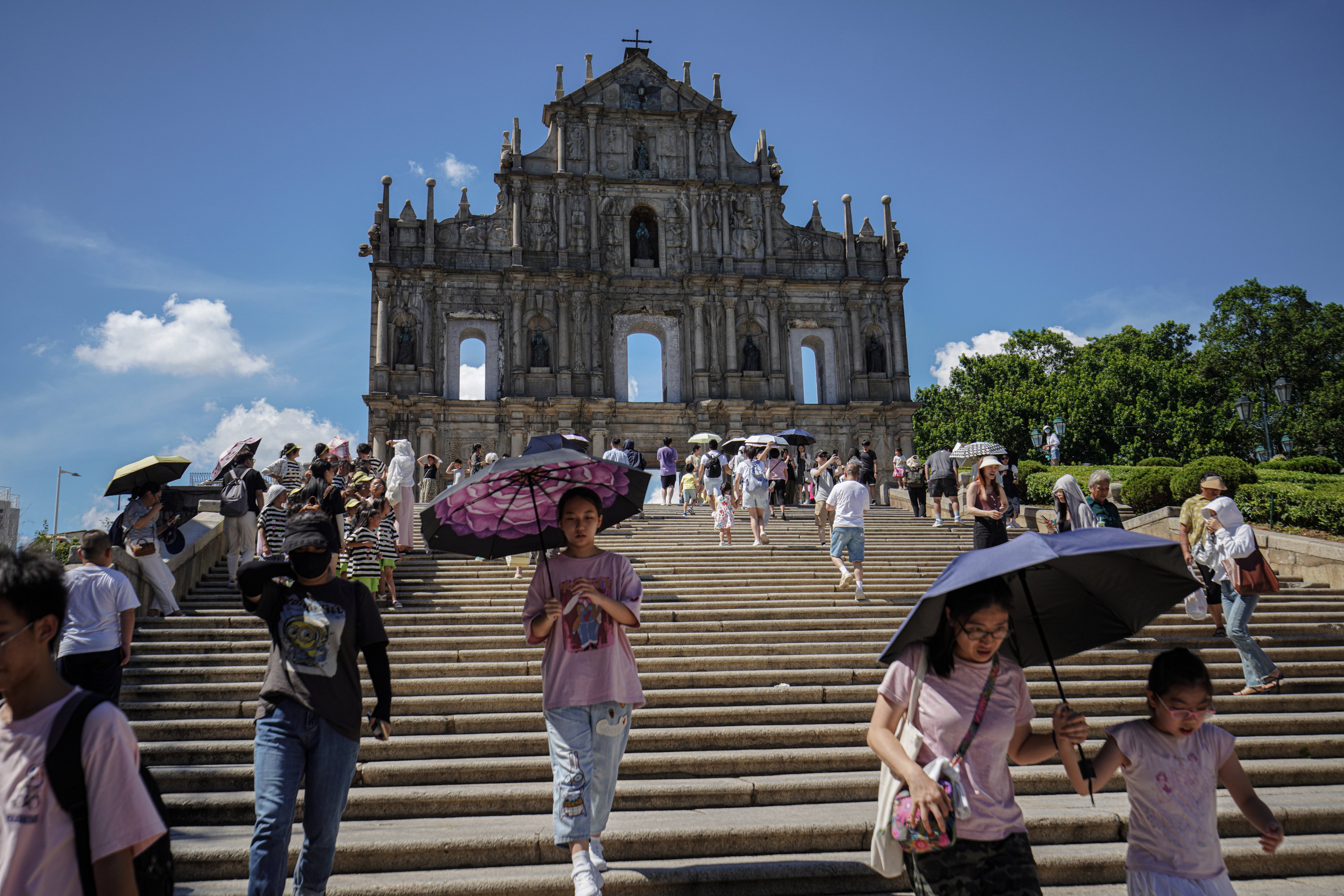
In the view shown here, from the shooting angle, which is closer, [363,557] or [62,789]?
[62,789]

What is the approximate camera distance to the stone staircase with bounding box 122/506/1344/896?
476 centimetres

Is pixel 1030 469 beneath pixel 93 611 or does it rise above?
above

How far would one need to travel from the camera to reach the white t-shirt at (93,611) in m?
5.19

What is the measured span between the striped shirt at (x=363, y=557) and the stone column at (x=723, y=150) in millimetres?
26604

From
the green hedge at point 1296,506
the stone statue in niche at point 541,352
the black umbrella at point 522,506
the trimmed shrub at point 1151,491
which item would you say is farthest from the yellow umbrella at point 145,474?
the stone statue in niche at point 541,352

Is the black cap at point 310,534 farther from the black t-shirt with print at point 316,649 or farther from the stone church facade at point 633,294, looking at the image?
the stone church facade at point 633,294

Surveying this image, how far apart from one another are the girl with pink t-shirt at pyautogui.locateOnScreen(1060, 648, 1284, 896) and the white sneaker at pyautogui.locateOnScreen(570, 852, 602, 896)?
6.83ft

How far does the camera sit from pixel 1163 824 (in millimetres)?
3053

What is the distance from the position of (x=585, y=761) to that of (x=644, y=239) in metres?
30.1

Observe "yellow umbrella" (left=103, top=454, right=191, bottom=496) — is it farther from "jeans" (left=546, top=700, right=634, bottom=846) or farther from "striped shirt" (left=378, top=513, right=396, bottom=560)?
"jeans" (left=546, top=700, right=634, bottom=846)

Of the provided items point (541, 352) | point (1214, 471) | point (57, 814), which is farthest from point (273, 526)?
point (541, 352)

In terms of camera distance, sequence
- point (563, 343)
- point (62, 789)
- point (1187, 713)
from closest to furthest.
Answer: point (62, 789)
point (1187, 713)
point (563, 343)

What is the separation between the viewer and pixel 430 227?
Answer: 31.2 metres

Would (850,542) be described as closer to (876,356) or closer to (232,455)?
(232,455)
